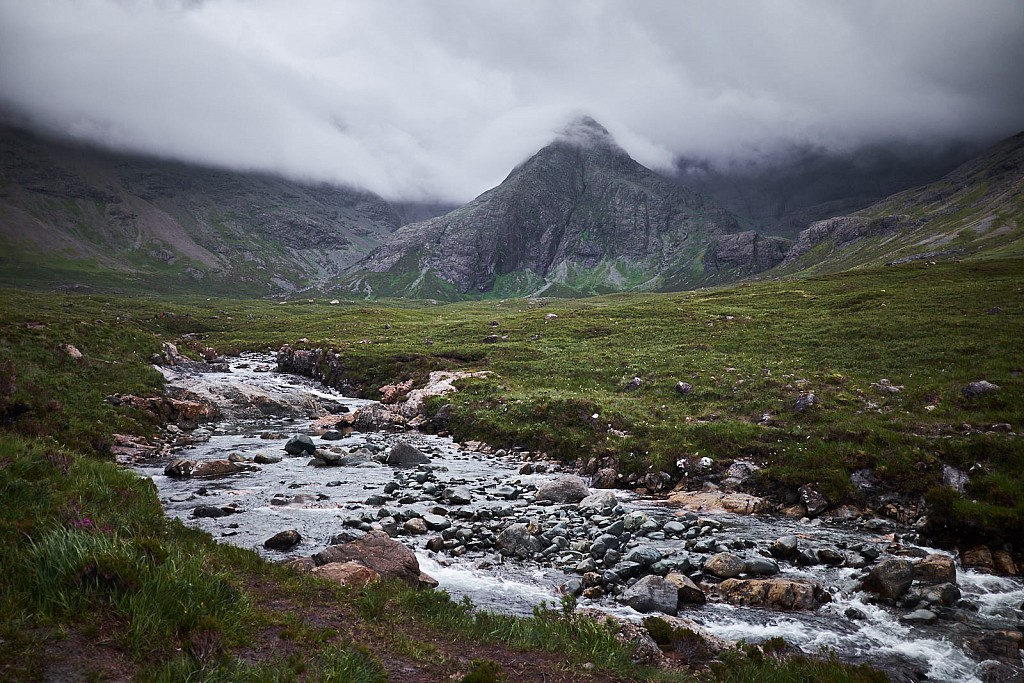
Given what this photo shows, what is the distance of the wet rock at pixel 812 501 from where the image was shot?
717 inches

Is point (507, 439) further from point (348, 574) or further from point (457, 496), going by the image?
point (348, 574)

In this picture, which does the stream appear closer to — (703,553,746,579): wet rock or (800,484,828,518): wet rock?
(703,553,746,579): wet rock

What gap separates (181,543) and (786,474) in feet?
69.0

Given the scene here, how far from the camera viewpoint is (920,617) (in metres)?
11.6

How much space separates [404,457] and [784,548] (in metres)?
17.6

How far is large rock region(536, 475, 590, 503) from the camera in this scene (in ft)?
67.1

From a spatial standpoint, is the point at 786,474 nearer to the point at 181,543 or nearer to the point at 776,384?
the point at 776,384

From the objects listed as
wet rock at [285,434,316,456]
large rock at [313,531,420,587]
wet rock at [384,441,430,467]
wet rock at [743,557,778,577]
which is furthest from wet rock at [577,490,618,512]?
wet rock at [285,434,316,456]

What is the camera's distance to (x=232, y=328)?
8675 centimetres

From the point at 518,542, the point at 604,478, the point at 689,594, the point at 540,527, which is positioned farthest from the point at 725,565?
the point at 604,478

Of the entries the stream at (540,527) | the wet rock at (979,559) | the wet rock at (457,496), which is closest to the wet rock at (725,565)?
the stream at (540,527)

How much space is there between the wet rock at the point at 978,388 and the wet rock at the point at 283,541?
3119cm

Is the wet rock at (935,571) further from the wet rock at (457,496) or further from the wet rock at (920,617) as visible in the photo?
the wet rock at (457,496)

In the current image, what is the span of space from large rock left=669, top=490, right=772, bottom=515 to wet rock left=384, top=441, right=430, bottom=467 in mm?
12855
